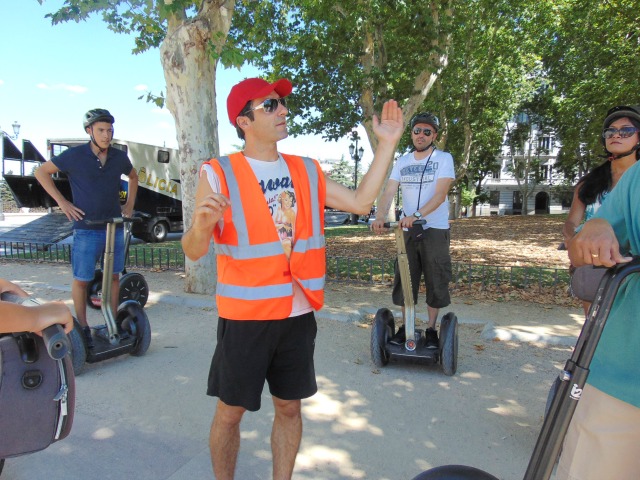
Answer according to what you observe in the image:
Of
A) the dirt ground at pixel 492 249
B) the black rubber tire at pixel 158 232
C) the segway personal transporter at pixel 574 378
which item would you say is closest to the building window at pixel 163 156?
the black rubber tire at pixel 158 232

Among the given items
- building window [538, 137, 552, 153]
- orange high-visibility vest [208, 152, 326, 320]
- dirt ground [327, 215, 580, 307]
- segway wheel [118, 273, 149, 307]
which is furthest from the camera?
building window [538, 137, 552, 153]

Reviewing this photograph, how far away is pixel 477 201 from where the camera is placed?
4666 cm

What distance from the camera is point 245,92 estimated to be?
2217 mm

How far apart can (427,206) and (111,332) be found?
115 inches

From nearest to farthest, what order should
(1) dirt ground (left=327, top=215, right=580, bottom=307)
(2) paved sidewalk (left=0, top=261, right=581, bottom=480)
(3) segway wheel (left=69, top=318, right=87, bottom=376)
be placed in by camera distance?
(2) paved sidewalk (left=0, top=261, right=581, bottom=480)
(3) segway wheel (left=69, top=318, right=87, bottom=376)
(1) dirt ground (left=327, top=215, right=580, bottom=307)

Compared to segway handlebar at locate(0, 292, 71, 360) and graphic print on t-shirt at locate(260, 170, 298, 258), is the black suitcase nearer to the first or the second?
segway handlebar at locate(0, 292, 71, 360)

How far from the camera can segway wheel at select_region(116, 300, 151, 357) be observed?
4.37 m

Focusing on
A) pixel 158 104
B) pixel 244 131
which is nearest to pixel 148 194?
pixel 158 104

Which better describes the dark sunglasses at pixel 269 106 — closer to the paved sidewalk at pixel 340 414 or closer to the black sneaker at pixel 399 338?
the paved sidewalk at pixel 340 414

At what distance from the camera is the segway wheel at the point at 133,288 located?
19.0 feet

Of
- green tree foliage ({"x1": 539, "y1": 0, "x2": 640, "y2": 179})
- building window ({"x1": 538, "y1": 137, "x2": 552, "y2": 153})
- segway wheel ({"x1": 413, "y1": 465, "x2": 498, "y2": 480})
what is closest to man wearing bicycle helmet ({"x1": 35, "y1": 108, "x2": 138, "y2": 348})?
segway wheel ({"x1": 413, "y1": 465, "x2": 498, "y2": 480})

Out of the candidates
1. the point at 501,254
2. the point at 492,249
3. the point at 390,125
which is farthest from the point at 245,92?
the point at 492,249

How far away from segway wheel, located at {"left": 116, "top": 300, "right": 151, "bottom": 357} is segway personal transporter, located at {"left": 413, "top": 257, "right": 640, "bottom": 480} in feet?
12.2

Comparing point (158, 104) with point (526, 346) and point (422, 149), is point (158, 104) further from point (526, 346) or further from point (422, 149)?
point (526, 346)
